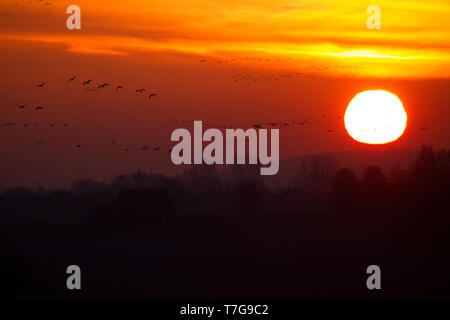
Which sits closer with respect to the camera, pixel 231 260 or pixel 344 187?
pixel 231 260

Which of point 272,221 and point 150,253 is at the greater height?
point 272,221

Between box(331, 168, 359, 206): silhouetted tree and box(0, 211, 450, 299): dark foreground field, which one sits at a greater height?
box(331, 168, 359, 206): silhouetted tree

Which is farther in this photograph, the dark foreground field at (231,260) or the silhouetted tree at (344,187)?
the silhouetted tree at (344,187)

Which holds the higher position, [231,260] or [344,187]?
[344,187]

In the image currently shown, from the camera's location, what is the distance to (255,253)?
57.4 meters

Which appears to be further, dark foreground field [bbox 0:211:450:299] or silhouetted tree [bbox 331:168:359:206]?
silhouetted tree [bbox 331:168:359:206]

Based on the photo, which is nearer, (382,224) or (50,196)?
(382,224)

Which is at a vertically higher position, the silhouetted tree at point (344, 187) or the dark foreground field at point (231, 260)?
the silhouetted tree at point (344, 187)
